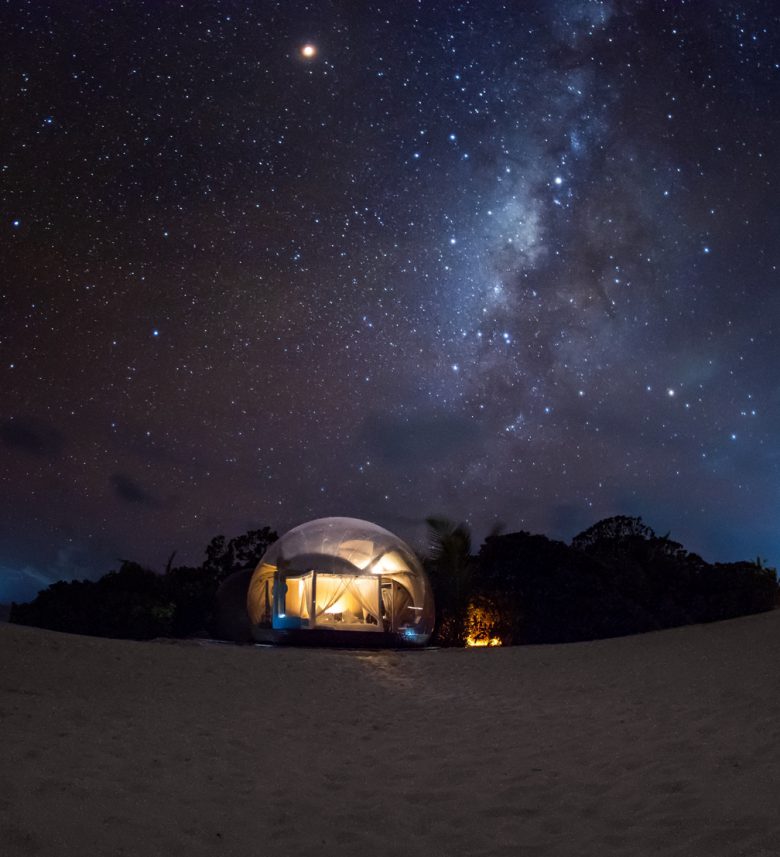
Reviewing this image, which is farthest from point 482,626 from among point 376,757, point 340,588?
point 376,757

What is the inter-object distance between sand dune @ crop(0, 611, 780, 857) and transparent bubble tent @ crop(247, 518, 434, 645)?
14.6ft

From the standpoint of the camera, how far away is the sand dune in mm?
3977

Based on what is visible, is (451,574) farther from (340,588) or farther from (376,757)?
(376,757)

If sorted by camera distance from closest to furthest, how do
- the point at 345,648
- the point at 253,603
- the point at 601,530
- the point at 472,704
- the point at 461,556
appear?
the point at 472,704 → the point at 345,648 → the point at 253,603 → the point at 461,556 → the point at 601,530

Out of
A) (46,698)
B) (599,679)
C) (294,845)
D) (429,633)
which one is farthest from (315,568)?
(294,845)

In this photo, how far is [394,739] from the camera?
22.5 ft

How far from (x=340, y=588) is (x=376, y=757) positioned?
10790mm

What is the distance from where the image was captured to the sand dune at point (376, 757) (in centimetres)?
398

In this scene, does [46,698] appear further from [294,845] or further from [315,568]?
[315,568]

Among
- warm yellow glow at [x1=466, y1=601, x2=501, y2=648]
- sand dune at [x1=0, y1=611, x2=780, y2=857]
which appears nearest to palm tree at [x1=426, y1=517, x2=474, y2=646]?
warm yellow glow at [x1=466, y1=601, x2=501, y2=648]

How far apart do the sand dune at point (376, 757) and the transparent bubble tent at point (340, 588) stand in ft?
14.6

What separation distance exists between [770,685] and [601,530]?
15549 mm

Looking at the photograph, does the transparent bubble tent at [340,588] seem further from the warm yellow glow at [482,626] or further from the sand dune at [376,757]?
the sand dune at [376,757]

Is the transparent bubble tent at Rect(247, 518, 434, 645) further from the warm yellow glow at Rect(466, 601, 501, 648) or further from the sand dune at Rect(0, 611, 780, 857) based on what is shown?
the sand dune at Rect(0, 611, 780, 857)
